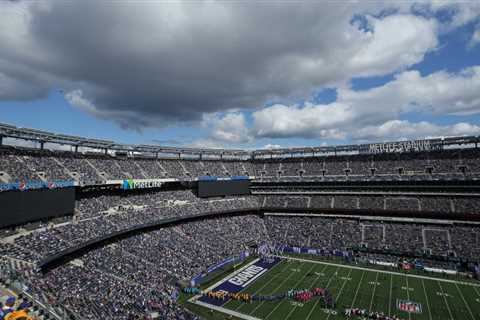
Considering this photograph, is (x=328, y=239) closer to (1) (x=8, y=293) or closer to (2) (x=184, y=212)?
(2) (x=184, y=212)

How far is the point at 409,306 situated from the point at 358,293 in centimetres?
522

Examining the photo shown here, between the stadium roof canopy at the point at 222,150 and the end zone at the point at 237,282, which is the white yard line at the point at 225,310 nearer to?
the end zone at the point at 237,282

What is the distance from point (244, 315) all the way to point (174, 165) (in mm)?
37435

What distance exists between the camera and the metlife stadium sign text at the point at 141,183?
150 ft

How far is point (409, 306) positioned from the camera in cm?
3042

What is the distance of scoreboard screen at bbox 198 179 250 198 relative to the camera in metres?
58.8

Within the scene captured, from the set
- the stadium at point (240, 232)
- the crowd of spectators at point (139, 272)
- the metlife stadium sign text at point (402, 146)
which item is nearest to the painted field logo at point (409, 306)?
the stadium at point (240, 232)

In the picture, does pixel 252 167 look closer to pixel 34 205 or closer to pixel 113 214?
pixel 113 214

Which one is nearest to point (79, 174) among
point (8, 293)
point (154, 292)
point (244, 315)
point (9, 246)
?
point (9, 246)

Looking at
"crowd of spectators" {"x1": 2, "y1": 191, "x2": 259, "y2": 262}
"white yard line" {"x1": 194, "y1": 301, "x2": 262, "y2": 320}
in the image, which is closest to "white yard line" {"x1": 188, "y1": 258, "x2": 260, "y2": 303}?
"white yard line" {"x1": 194, "y1": 301, "x2": 262, "y2": 320}

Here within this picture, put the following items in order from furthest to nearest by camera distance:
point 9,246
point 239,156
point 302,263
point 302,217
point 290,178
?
point 239,156, point 290,178, point 302,217, point 302,263, point 9,246

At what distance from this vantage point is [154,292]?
100ft

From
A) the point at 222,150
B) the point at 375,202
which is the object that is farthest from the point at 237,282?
the point at 222,150

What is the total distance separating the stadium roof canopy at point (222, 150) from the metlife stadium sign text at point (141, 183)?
848 cm
